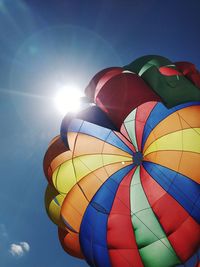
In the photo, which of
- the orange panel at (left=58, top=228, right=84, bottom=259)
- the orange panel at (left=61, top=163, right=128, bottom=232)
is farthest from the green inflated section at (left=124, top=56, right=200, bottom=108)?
the orange panel at (left=58, top=228, right=84, bottom=259)

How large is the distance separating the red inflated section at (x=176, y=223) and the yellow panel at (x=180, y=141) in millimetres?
1184

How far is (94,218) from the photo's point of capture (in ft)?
32.4

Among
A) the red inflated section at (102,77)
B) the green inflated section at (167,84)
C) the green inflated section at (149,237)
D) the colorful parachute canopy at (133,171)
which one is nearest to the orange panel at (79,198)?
the colorful parachute canopy at (133,171)

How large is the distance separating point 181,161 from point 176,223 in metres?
1.77

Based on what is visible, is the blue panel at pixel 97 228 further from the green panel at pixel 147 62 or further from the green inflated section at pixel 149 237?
the green panel at pixel 147 62

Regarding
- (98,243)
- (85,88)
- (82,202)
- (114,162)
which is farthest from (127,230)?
(85,88)

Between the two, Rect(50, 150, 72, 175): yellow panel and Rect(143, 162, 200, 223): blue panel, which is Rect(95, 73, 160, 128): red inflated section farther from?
Rect(143, 162, 200, 223): blue panel

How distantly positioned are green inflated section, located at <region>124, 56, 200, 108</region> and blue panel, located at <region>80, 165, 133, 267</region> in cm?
351

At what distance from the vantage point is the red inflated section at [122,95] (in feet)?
28.7

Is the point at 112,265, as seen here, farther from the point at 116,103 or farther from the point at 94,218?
the point at 116,103

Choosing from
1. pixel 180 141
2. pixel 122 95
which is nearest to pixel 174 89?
pixel 122 95

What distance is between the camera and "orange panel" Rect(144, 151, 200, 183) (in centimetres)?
937

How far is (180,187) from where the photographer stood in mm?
9508

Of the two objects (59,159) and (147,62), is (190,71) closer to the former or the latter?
(147,62)
